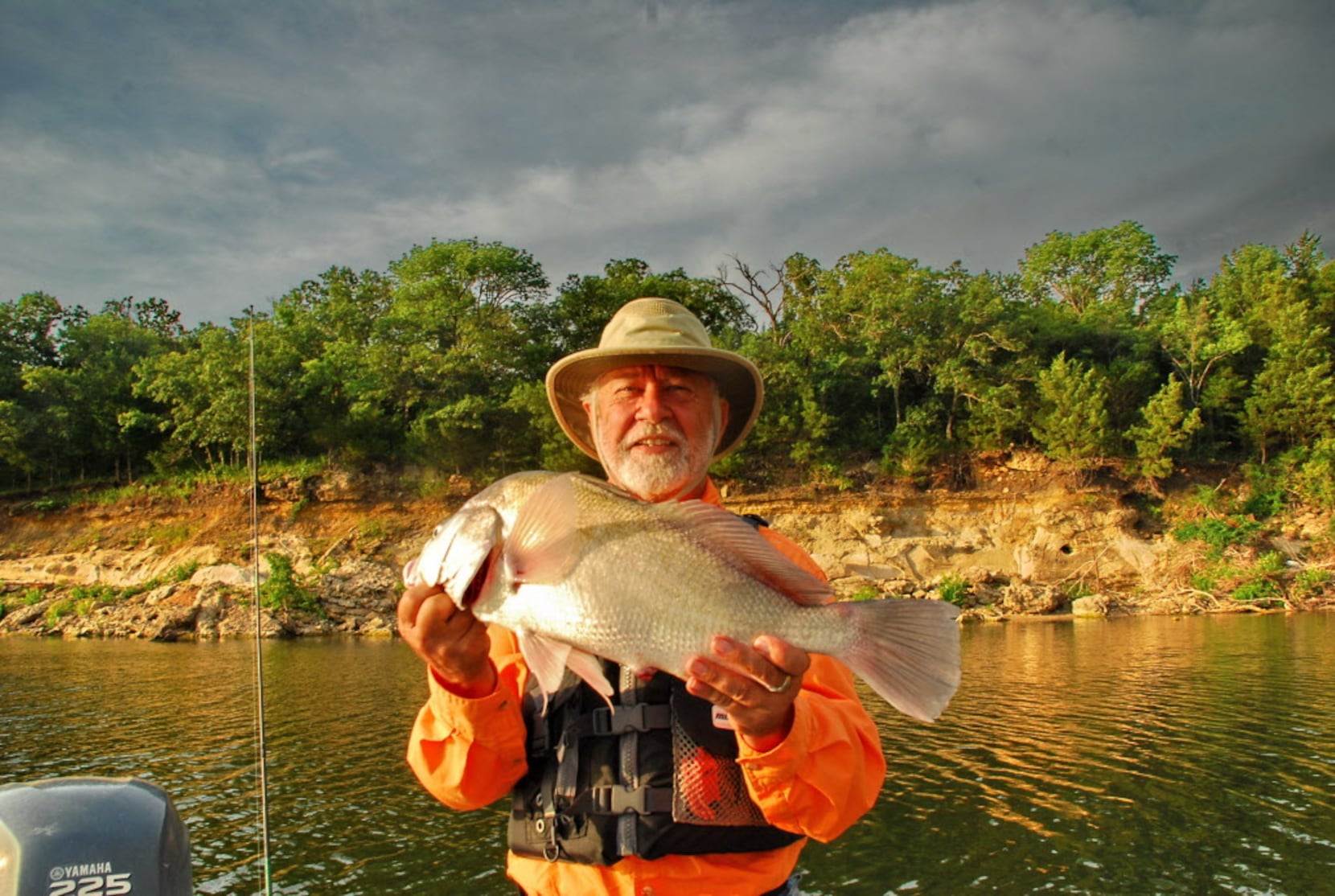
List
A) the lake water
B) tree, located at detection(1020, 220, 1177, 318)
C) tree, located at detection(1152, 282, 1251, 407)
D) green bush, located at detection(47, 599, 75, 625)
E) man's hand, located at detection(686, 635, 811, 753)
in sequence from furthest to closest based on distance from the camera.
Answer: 1. tree, located at detection(1020, 220, 1177, 318)
2. tree, located at detection(1152, 282, 1251, 407)
3. green bush, located at detection(47, 599, 75, 625)
4. the lake water
5. man's hand, located at detection(686, 635, 811, 753)

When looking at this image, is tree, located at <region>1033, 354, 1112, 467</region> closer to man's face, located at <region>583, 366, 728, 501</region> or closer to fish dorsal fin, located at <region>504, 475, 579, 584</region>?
man's face, located at <region>583, 366, 728, 501</region>

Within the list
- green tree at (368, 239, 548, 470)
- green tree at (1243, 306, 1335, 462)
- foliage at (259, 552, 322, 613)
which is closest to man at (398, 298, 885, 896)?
foliage at (259, 552, 322, 613)

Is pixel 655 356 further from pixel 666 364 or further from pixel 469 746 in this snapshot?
pixel 469 746

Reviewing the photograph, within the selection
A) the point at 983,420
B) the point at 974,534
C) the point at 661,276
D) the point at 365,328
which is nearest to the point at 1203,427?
the point at 983,420

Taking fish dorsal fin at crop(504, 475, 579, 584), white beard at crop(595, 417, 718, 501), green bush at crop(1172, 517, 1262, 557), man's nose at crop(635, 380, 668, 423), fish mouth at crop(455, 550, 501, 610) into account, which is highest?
man's nose at crop(635, 380, 668, 423)

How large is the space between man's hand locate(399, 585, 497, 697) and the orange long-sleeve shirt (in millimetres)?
143

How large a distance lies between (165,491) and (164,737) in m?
29.5

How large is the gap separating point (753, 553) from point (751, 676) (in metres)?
0.36

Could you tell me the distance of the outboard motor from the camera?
9.56 ft

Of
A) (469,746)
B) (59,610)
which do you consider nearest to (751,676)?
(469,746)

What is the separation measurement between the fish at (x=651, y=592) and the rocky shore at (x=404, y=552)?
101 feet

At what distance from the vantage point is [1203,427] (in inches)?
1665

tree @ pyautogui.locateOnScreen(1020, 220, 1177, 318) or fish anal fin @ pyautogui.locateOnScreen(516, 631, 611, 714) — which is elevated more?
tree @ pyautogui.locateOnScreen(1020, 220, 1177, 318)

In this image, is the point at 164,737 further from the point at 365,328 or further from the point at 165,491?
the point at 365,328
